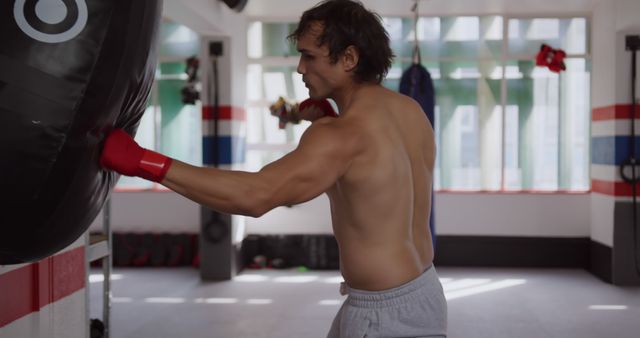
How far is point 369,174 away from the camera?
1702mm

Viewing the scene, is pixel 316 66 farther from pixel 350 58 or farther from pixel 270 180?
pixel 270 180

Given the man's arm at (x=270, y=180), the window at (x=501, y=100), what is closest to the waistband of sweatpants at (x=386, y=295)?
the man's arm at (x=270, y=180)

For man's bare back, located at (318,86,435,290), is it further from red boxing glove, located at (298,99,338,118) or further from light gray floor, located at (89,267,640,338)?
light gray floor, located at (89,267,640,338)

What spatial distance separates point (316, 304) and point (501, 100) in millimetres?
3340

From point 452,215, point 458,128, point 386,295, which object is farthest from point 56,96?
point 458,128

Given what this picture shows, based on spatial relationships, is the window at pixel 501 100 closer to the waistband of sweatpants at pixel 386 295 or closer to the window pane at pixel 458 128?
the window pane at pixel 458 128

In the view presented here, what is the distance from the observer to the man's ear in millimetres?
1766

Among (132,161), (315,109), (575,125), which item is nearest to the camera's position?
(132,161)

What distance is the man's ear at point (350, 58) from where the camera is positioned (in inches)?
69.5

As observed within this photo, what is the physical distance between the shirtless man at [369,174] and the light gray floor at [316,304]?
9.87 ft

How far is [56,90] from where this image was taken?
1.35m

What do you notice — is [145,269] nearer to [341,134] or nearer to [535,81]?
[535,81]

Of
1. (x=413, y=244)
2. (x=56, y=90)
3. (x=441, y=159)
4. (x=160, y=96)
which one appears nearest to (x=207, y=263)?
(x=160, y=96)

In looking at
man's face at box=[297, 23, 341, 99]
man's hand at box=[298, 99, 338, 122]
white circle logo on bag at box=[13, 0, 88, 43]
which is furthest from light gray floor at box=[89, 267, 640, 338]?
white circle logo on bag at box=[13, 0, 88, 43]
